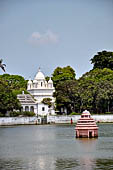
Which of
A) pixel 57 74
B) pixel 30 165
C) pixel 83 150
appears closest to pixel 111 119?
pixel 57 74

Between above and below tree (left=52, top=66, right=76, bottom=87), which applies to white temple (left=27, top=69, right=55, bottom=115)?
below

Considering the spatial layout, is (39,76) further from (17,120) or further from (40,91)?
(17,120)

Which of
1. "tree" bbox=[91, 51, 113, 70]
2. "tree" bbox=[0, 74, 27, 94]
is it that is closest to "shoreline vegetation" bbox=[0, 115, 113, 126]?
"tree" bbox=[91, 51, 113, 70]

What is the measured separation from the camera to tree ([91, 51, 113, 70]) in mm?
146500

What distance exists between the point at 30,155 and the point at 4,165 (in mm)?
5698

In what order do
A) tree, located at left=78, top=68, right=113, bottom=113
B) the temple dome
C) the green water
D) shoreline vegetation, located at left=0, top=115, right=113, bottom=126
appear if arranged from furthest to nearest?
1. the temple dome
2. tree, located at left=78, top=68, right=113, bottom=113
3. shoreline vegetation, located at left=0, top=115, right=113, bottom=126
4. the green water

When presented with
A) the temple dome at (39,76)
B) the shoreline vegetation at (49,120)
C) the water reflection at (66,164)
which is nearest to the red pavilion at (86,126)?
the water reflection at (66,164)

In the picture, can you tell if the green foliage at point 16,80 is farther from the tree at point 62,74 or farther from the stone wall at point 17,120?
the stone wall at point 17,120

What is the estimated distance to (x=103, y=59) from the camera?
14675 cm

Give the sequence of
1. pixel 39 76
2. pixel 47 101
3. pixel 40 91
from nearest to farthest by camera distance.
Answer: pixel 47 101, pixel 40 91, pixel 39 76

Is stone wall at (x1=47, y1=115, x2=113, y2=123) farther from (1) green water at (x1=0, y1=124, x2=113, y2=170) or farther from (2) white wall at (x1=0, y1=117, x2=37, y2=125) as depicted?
(1) green water at (x1=0, y1=124, x2=113, y2=170)

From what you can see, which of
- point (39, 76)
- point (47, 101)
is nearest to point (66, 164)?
point (47, 101)

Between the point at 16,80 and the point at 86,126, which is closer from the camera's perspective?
the point at 86,126

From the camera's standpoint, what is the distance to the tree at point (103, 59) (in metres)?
146
